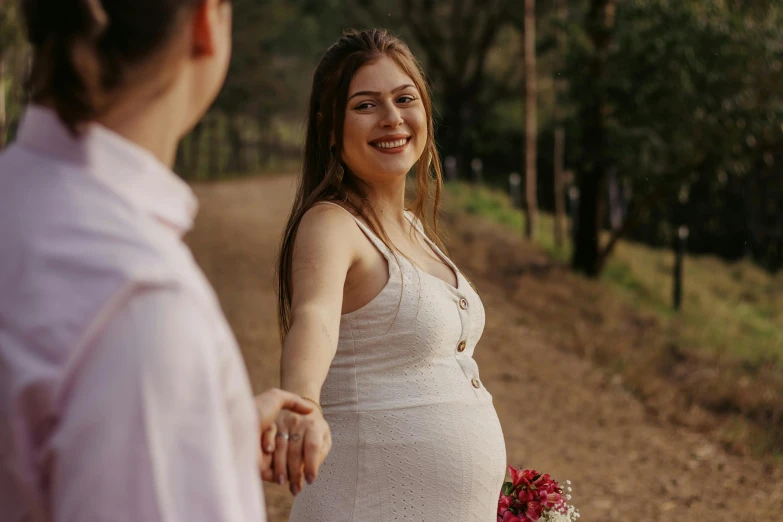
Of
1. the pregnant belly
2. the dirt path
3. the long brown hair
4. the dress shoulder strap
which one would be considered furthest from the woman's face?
the dirt path

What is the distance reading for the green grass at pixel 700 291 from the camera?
1067 centimetres

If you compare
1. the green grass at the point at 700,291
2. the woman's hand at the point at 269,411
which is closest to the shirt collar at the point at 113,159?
the woman's hand at the point at 269,411

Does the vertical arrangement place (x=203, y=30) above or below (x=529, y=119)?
above

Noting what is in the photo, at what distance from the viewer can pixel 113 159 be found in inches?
37.4

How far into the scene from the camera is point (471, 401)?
228 centimetres

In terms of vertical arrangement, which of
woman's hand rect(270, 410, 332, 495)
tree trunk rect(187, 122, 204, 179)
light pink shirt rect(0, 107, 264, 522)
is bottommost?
tree trunk rect(187, 122, 204, 179)

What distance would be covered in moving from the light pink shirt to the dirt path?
320 cm

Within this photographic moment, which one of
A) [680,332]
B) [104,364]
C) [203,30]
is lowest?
[680,332]

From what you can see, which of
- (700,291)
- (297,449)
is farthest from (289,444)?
(700,291)

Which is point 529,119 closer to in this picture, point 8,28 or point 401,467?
point 8,28

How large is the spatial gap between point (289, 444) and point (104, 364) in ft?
2.56

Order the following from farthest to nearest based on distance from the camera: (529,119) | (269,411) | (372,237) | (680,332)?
(529,119)
(680,332)
(372,237)
(269,411)

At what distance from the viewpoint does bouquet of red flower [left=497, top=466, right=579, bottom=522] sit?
2617mm

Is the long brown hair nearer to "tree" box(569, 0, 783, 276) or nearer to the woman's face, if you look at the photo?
the woman's face
